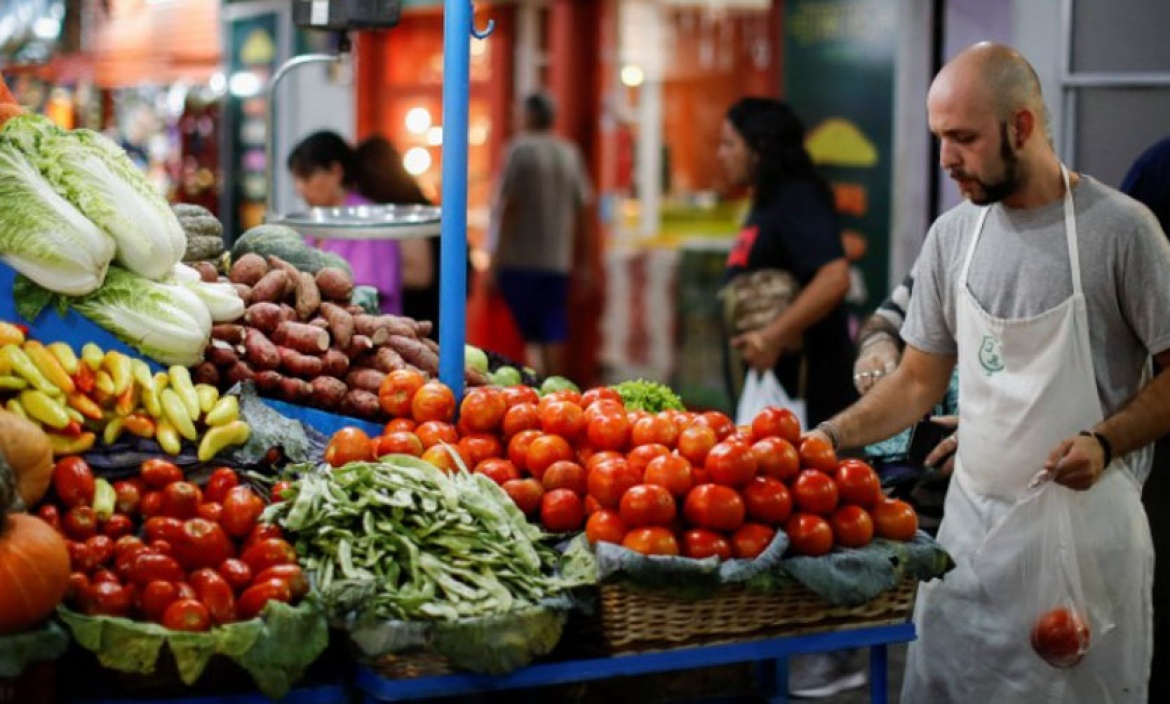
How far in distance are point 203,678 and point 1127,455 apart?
239cm

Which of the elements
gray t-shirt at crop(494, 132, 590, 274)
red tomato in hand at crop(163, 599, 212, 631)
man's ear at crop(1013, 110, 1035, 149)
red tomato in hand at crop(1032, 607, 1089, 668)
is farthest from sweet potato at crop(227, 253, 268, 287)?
gray t-shirt at crop(494, 132, 590, 274)

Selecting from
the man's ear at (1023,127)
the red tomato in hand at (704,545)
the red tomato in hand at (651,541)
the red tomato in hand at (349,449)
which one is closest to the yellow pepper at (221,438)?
the red tomato in hand at (349,449)

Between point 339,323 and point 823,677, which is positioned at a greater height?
point 339,323

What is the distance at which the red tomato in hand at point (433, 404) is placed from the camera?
14.0ft

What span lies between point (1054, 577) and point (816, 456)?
2.82 feet

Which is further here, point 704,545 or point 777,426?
point 777,426

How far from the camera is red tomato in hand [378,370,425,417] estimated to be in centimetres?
436

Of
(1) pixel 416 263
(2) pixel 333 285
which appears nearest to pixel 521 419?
(2) pixel 333 285

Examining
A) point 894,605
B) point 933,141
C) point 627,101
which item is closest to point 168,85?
point 627,101

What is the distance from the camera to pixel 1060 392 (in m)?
4.36

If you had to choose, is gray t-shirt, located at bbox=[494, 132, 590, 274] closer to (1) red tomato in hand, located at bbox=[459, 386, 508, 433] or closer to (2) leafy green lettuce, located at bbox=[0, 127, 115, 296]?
(2) leafy green lettuce, located at bbox=[0, 127, 115, 296]

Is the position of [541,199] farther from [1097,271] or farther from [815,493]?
[815,493]

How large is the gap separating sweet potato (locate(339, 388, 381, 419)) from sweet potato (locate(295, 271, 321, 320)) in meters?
0.38

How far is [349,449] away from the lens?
4.02m
